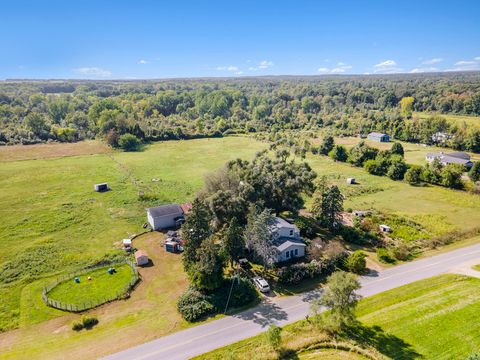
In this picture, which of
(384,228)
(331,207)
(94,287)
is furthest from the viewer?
(384,228)

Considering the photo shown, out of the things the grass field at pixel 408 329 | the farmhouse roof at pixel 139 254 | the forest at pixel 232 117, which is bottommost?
the grass field at pixel 408 329

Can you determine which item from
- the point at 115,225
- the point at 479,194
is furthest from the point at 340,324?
the point at 479,194

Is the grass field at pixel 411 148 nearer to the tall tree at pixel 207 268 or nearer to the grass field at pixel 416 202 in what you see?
the grass field at pixel 416 202

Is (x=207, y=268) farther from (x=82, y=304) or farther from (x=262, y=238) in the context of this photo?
(x=82, y=304)

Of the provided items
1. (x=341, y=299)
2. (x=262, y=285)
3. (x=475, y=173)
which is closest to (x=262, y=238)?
(x=262, y=285)

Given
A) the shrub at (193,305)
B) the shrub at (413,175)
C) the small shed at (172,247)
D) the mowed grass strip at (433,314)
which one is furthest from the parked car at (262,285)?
the shrub at (413,175)

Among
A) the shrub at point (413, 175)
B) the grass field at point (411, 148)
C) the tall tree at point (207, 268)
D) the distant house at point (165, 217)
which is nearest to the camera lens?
the tall tree at point (207, 268)

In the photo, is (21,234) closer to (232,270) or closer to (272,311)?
(232,270)
